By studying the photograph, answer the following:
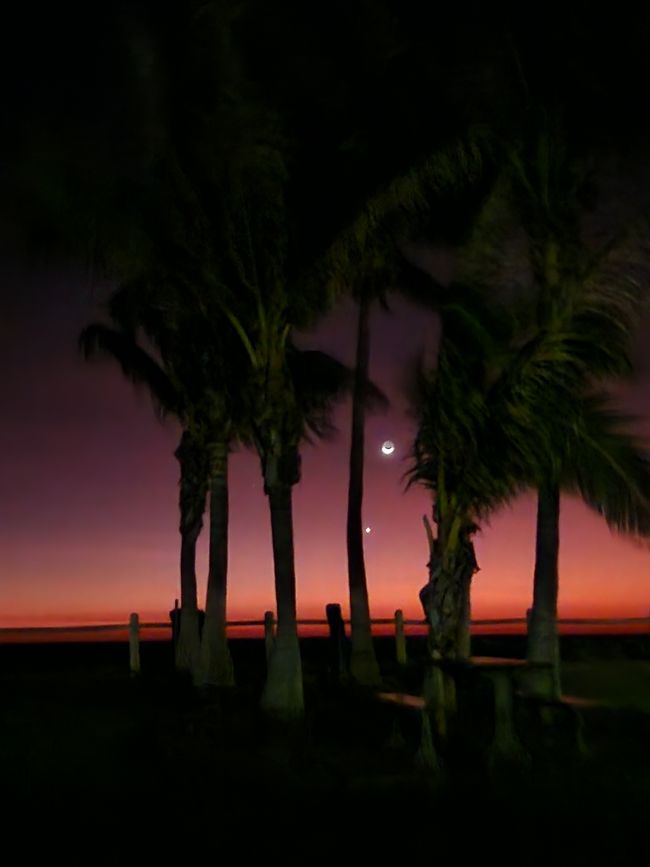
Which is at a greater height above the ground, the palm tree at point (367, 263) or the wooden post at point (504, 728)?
the palm tree at point (367, 263)

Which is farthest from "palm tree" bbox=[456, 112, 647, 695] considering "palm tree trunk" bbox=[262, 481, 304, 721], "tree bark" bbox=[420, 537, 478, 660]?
"palm tree trunk" bbox=[262, 481, 304, 721]

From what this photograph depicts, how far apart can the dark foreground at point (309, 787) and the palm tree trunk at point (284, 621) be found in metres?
0.35

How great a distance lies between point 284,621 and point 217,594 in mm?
4007

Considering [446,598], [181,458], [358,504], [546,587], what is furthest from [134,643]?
[446,598]

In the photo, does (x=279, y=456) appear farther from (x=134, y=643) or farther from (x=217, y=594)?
(x=134, y=643)

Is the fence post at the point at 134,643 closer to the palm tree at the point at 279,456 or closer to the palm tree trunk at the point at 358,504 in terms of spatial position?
the palm tree trunk at the point at 358,504

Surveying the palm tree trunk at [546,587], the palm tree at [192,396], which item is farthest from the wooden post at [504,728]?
the palm tree at [192,396]

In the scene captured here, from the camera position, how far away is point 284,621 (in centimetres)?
1698

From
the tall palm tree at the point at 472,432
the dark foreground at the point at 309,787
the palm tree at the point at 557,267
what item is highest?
the palm tree at the point at 557,267

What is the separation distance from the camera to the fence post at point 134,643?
82.5ft

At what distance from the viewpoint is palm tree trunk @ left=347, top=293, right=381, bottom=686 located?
21891mm

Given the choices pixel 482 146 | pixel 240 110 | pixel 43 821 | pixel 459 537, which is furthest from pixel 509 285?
pixel 43 821

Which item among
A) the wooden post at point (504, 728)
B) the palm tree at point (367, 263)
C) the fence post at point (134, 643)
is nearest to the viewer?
the wooden post at point (504, 728)

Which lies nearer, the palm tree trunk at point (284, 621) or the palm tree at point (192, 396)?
the palm tree trunk at point (284, 621)
